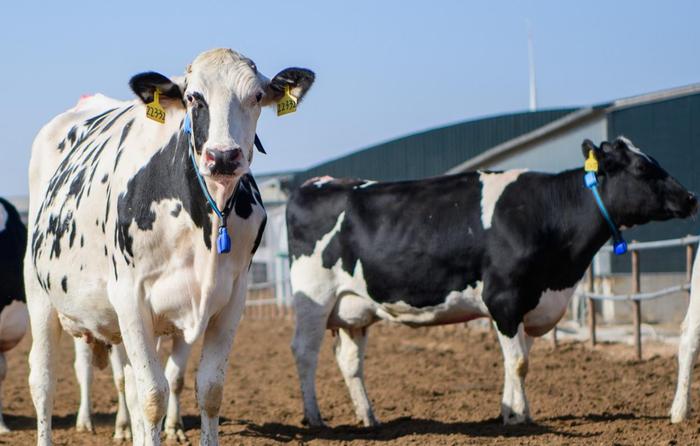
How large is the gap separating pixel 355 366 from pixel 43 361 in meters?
2.88

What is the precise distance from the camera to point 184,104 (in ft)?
19.3

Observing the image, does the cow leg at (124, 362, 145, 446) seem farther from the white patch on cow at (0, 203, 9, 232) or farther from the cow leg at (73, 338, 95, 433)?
the white patch on cow at (0, 203, 9, 232)

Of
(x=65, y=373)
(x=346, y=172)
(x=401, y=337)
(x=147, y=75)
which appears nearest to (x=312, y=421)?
(x=147, y=75)

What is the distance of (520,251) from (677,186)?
1.46m

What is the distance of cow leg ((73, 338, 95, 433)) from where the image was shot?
876 cm

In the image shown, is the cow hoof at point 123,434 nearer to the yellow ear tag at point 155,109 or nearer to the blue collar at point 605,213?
the yellow ear tag at point 155,109

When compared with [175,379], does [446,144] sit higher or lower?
higher

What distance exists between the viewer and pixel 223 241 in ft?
18.1

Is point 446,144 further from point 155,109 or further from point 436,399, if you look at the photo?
point 155,109

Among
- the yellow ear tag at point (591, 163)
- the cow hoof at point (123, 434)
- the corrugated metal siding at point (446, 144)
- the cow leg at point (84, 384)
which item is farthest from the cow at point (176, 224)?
the corrugated metal siding at point (446, 144)

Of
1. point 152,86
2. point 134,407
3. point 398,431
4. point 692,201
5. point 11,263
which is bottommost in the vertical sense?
point 398,431

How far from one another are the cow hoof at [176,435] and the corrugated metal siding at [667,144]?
42.8 feet

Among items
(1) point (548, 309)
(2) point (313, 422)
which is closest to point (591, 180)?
(1) point (548, 309)

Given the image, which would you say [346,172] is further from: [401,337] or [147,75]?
[147,75]
